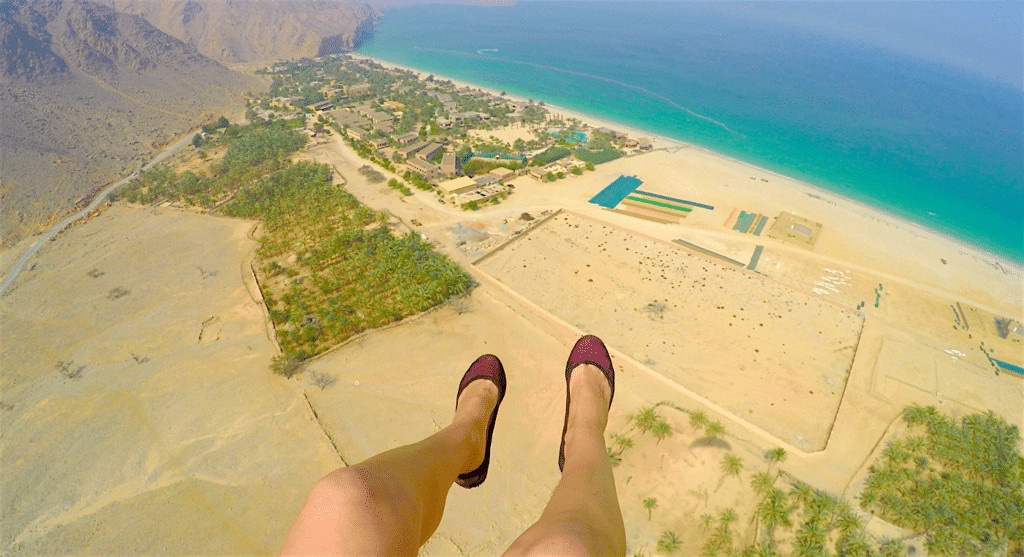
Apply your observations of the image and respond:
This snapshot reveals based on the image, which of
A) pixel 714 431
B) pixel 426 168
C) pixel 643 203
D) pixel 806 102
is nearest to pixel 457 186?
pixel 426 168

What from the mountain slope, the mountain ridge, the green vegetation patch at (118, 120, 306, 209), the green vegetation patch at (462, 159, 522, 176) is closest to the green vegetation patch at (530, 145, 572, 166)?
the green vegetation patch at (462, 159, 522, 176)

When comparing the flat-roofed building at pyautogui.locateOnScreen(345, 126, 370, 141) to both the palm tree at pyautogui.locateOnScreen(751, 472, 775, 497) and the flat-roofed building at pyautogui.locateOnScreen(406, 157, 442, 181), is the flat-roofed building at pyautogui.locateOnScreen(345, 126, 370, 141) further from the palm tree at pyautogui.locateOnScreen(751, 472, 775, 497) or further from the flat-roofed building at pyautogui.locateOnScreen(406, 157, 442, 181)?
the palm tree at pyautogui.locateOnScreen(751, 472, 775, 497)

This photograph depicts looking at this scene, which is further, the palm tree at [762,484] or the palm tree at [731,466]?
the palm tree at [731,466]

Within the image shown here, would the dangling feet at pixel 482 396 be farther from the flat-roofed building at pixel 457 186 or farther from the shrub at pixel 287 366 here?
the flat-roofed building at pixel 457 186

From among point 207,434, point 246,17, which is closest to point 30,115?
point 207,434

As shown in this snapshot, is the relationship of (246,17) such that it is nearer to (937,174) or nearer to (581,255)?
(581,255)

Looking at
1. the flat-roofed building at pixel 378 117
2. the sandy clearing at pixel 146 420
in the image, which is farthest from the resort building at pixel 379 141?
the sandy clearing at pixel 146 420

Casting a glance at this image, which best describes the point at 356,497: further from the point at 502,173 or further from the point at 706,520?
the point at 502,173
